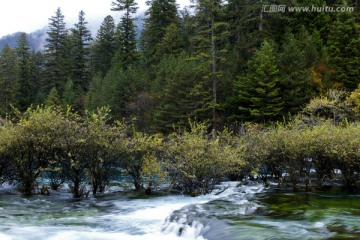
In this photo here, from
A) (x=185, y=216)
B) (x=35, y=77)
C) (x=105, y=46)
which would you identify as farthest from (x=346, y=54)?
(x=35, y=77)

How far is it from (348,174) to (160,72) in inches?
1595

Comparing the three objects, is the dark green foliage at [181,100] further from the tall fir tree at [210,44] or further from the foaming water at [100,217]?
the foaming water at [100,217]

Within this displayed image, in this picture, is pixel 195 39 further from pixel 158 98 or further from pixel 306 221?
pixel 306 221

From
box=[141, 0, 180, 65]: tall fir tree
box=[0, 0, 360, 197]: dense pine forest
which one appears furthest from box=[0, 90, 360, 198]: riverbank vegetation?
box=[141, 0, 180, 65]: tall fir tree

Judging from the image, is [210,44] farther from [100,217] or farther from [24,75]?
[24,75]

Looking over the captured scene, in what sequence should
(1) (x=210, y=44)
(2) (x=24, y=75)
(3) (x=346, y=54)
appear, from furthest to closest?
(2) (x=24, y=75) → (1) (x=210, y=44) → (3) (x=346, y=54)

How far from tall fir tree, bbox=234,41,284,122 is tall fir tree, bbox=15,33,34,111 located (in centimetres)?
5722

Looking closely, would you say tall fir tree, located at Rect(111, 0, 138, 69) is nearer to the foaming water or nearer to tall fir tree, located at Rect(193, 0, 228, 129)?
tall fir tree, located at Rect(193, 0, 228, 129)

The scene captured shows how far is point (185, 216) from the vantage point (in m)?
12.9

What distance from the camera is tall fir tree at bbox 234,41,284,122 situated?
39062 millimetres

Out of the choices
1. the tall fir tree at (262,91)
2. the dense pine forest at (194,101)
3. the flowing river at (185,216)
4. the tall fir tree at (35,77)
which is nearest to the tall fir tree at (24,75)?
the dense pine forest at (194,101)

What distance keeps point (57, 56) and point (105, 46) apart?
11.4 meters

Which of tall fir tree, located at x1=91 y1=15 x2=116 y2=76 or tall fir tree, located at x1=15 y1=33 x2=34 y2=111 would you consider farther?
tall fir tree, located at x1=91 y1=15 x2=116 y2=76

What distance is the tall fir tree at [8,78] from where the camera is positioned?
77750mm
